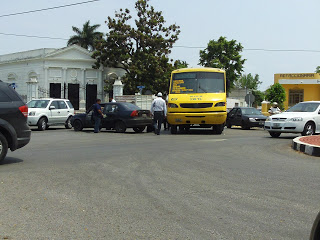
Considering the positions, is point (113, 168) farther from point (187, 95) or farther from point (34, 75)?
point (34, 75)

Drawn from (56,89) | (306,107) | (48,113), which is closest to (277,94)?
(56,89)

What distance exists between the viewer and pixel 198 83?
18031 millimetres

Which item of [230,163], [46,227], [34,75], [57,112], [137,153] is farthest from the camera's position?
[34,75]

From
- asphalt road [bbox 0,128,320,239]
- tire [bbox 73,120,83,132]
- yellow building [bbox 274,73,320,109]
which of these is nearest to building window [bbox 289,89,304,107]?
yellow building [bbox 274,73,320,109]

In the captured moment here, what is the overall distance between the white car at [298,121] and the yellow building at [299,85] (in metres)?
38.7

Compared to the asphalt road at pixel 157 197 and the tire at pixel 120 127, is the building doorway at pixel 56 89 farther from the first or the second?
the asphalt road at pixel 157 197

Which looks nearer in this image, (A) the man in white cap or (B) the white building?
(A) the man in white cap

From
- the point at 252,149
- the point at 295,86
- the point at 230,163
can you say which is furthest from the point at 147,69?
the point at 230,163

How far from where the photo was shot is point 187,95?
17.7 m

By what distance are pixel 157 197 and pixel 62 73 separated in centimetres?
3980

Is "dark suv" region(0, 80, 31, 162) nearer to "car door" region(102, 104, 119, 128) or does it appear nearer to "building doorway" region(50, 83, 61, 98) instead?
"car door" region(102, 104, 119, 128)

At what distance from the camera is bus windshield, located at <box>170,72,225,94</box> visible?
18.0 metres

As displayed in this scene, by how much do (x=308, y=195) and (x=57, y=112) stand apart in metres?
18.0

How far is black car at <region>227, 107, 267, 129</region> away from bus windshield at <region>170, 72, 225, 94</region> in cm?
656
